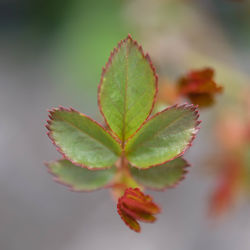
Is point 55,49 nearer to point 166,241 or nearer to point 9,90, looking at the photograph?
point 9,90

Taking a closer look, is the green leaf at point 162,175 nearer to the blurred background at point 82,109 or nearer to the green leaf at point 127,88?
the green leaf at point 127,88

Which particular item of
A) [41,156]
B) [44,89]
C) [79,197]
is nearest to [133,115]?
[79,197]

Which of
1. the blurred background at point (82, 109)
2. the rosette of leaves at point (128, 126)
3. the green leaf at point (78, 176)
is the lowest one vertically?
the green leaf at point (78, 176)

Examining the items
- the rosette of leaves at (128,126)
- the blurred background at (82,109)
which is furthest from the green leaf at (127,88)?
the blurred background at (82,109)

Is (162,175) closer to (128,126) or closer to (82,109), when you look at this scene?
(128,126)

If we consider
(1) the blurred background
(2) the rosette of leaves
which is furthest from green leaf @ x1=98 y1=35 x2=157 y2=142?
(1) the blurred background

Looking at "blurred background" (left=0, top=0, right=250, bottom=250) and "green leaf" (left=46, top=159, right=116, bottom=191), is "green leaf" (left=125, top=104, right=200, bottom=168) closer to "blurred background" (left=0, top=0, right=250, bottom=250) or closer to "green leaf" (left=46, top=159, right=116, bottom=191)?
"green leaf" (left=46, top=159, right=116, bottom=191)

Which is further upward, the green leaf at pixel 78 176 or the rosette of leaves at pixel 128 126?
the rosette of leaves at pixel 128 126

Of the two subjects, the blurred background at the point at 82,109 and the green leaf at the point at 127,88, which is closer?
the green leaf at the point at 127,88
